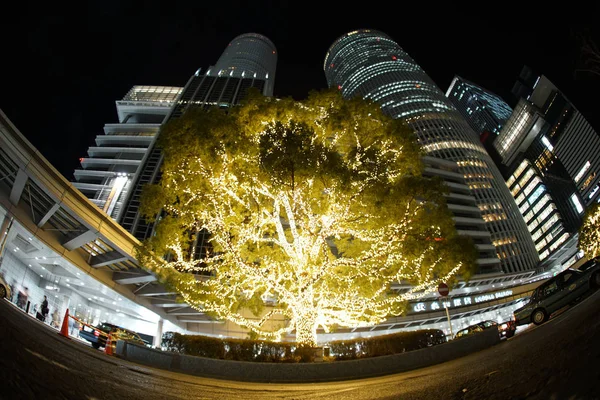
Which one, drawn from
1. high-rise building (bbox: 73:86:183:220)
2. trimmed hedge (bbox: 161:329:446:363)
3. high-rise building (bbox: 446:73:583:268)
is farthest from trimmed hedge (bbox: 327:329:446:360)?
high-rise building (bbox: 446:73:583:268)

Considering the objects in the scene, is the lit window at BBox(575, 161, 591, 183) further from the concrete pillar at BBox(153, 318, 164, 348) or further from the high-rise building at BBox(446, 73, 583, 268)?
the concrete pillar at BBox(153, 318, 164, 348)

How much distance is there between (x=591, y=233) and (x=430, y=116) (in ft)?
271

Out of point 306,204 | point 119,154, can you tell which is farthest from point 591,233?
point 119,154

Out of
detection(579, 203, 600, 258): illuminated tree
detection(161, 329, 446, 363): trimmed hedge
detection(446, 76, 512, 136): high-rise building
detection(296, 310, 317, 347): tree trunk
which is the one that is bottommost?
detection(161, 329, 446, 363): trimmed hedge

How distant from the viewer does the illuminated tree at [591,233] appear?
20.5m

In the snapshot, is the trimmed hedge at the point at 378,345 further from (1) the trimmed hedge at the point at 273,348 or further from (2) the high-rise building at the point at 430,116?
(2) the high-rise building at the point at 430,116

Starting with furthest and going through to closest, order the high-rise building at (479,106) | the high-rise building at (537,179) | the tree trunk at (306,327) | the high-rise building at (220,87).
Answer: the high-rise building at (479,106) → the high-rise building at (537,179) → the high-rise building at (220,87) → the tree trunk at (306,327)

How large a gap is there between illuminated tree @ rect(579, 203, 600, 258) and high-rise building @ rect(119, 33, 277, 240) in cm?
2329

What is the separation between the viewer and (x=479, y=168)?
8788 cm

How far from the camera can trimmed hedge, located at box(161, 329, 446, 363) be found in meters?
8.68

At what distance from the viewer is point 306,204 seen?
445 inches

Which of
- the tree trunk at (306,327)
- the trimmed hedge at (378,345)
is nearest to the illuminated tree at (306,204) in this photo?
the tree trunk at (306,327)

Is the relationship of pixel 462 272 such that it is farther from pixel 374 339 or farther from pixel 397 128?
pixel 397 128

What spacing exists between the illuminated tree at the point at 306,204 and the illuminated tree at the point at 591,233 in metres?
16.6
